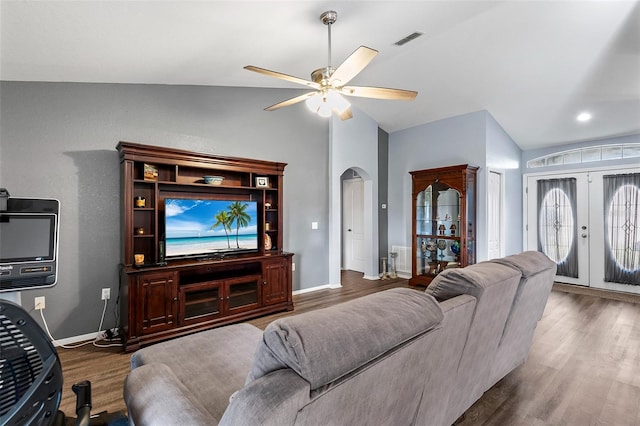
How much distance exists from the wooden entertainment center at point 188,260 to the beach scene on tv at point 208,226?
74 mm

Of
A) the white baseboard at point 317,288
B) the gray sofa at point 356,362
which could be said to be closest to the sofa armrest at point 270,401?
the gray sofa at point 356,362

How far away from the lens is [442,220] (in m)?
5.20

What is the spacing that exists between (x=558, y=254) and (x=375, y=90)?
5.11m

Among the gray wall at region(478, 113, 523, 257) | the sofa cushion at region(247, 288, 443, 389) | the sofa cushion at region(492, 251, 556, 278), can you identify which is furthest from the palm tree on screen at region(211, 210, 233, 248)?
the gray wall at region(478, 113, 523, 257)

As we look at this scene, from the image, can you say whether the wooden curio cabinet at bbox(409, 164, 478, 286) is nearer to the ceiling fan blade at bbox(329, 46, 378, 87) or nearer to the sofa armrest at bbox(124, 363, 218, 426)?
the ceiling fan blade at bbox(329, 46, 378, 87)

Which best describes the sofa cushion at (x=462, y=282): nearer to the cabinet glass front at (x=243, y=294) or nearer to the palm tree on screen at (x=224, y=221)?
the cabinet glass front at (x=243, y=294)

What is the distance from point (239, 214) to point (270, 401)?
3.31 metres

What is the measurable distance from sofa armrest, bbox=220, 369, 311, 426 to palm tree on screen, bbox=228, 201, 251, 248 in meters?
3.20

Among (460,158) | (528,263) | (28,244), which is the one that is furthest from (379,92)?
(460,158)

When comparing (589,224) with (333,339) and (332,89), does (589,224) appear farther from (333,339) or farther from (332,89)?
(333,339)

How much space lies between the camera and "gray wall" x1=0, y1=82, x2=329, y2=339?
280 cm

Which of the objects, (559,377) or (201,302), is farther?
(201,302)

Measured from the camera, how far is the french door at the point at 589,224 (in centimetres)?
477

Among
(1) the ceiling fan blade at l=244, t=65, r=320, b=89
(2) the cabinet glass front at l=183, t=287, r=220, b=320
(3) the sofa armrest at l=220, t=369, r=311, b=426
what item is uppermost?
(1) the ceiling fan blade at l=244, t=65, r=320, b=89
